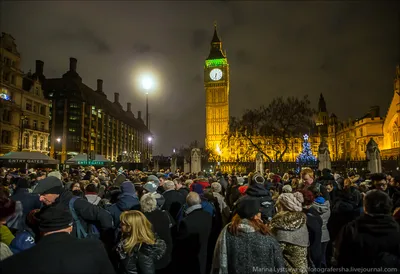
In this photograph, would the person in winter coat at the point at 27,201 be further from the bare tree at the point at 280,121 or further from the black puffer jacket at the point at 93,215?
the bare tree at the point at 280,121

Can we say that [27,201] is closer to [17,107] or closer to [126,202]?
[126,202]

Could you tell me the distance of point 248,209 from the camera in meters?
3.39

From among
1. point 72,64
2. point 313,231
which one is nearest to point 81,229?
point 313,231

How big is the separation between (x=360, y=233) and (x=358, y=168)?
23.3 m

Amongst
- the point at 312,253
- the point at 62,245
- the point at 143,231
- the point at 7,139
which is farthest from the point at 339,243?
the point at 7,139

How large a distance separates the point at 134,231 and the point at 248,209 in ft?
5.23

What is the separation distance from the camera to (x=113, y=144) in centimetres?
9400

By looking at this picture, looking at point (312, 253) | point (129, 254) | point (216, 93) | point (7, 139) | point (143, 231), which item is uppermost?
point (216, 93)

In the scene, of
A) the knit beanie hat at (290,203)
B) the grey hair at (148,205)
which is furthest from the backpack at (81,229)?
the knit beanie hat at (290,203)

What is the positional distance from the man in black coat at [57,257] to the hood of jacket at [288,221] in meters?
2.47

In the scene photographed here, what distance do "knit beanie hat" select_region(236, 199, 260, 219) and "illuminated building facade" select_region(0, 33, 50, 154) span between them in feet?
139

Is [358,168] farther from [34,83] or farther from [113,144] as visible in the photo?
[113,144]

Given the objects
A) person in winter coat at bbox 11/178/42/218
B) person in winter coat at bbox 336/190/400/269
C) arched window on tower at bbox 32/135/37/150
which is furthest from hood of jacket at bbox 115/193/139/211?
arched window on tower at bbox 32/135/37/150

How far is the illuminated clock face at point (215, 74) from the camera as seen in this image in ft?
313
